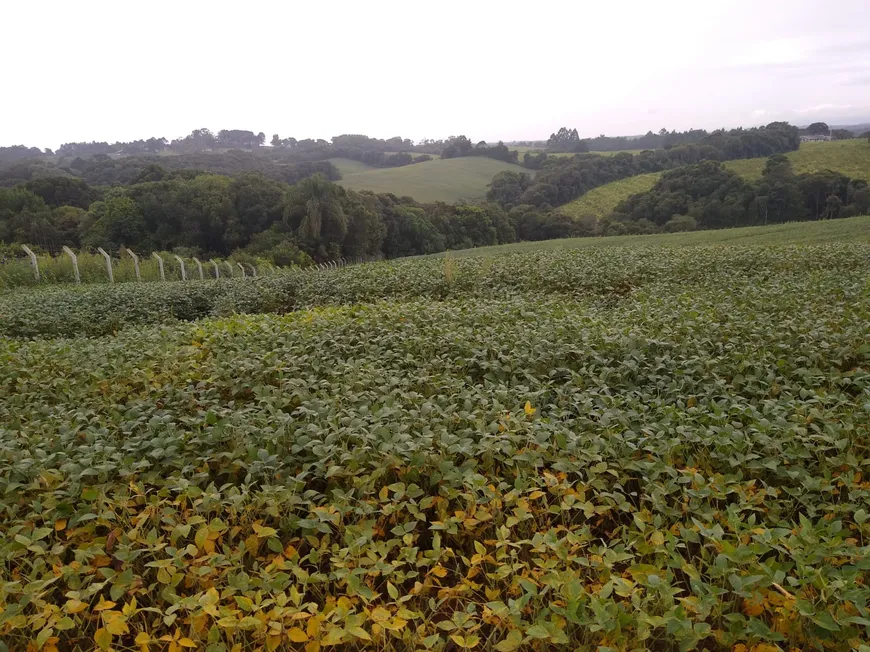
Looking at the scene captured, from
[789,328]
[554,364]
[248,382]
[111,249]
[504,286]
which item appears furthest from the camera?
[111,249]

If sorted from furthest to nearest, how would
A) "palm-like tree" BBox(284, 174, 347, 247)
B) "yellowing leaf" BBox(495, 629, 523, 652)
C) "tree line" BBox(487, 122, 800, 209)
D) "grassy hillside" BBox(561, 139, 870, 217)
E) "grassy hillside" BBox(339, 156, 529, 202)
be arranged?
"grassy hillside" BBox(339, 156, 529, 202), "tree line" BBox(487, 122, 800, 209), "grassy hillside" BBox(561, 139, 870, 217), "palm-like tree" BBox(284, 174, 347, 247), "yellowing leaf" BBox(495, 629, 523, 652)

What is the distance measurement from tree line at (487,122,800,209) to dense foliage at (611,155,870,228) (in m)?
13.8

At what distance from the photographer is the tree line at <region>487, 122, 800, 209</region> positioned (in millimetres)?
62219

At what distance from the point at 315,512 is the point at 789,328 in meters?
4.56

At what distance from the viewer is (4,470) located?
3.01 meters

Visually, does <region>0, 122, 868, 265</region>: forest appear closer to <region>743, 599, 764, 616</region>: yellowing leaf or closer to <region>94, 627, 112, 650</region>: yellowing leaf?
<region>94, 627, 112, 650</region>: yellowing leaf

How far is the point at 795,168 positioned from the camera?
1984 inches

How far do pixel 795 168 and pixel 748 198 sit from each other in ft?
38.7

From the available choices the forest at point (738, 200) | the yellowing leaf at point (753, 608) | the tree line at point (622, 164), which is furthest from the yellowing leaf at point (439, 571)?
the tree line at point (622, 164)

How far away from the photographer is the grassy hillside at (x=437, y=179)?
227 feet

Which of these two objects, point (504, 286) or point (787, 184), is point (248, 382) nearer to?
point (504, 286)

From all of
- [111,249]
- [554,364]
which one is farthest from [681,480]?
[111,249]

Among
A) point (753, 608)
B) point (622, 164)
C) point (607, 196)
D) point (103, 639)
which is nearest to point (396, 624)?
point (103, 639)

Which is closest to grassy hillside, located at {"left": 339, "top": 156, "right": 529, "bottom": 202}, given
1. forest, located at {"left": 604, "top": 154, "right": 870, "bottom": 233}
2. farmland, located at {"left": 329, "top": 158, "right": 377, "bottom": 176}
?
farmland, located at {"left": 329, "top": 158, "right": 377, "bottom": 176}
